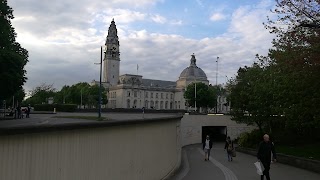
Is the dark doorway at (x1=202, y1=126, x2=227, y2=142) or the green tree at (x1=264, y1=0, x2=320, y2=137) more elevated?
the green tree at (x1=264, y1=0, x2=320, y2=137)

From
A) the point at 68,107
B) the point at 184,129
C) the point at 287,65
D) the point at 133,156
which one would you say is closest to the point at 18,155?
the point at 133,156

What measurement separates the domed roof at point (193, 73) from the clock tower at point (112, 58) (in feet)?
96.0

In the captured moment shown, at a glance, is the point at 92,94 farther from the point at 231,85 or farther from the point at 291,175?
the point at 291,175

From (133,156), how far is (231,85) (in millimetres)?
35439

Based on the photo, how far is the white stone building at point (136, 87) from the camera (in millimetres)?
164000

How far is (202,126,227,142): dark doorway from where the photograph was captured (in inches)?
2344

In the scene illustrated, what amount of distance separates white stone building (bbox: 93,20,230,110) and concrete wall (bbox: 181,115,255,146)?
4145 inches

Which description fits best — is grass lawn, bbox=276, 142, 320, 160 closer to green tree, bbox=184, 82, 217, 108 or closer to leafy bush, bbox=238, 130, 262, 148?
leafy bush, bbox=238, 130, 262, 148

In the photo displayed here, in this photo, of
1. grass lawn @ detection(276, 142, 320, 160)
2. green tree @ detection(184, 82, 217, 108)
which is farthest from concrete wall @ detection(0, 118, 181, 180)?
green tree @ detection(184, 82, 217, 108)

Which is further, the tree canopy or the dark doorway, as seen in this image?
the dark doorway

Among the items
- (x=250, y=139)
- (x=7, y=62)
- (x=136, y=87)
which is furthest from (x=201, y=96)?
(x=7, y=62)

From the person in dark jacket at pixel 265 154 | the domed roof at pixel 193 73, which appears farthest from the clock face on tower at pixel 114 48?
the person in dark jacket at pixel 265 154

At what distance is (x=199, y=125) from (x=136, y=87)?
11197 centimetres

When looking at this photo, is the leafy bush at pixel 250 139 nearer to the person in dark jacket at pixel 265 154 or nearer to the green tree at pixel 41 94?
the person in dark jacket at pixel 265 154
